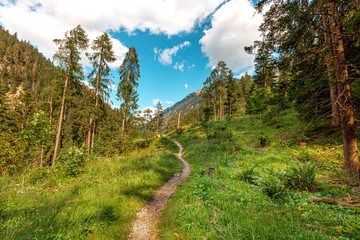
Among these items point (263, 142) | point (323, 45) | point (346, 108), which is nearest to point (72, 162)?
point (346, 108)

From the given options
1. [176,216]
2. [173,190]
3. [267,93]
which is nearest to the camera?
[176,216]

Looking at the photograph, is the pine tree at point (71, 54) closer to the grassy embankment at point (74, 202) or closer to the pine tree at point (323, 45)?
the grassy embankment at point (74, 202)

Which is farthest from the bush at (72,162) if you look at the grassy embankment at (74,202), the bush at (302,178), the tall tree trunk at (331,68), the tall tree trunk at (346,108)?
the tall tree trunk at (346,108)

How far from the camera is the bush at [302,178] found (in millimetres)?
4016

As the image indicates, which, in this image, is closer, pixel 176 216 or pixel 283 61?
pixel 176 216

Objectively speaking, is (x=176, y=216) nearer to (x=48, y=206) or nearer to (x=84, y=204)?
(x=84, y=204)

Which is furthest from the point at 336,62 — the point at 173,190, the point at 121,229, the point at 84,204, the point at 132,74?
the point at 132,74

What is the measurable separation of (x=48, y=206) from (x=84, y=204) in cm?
82

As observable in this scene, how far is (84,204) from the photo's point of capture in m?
3.80

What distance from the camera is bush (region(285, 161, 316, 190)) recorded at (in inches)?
158

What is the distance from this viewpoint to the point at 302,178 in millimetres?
4121

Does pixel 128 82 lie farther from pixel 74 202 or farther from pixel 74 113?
pixel 74 202

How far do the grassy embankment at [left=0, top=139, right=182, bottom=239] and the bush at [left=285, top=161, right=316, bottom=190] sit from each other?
215 inches

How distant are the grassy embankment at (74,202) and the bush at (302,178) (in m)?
5.47
